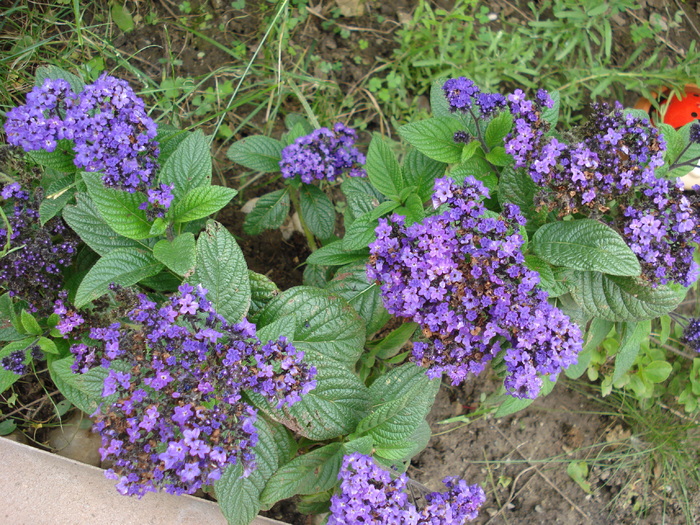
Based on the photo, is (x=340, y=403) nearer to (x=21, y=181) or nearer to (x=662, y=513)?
(x=21, y=181)

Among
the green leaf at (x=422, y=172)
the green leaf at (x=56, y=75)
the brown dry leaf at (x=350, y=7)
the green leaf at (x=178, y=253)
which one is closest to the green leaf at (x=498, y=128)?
the green leaf at (x=422, y=172)

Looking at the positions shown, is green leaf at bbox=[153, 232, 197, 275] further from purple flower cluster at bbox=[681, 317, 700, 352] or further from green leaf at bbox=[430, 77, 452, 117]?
purple flower cluster at bbox=[681, 317, 700, 352]

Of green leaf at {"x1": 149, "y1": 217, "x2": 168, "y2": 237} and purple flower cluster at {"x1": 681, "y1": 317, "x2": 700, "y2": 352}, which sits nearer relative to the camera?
green leaf at {"x1": 149, "y1": 217, "x2": 168, "y2": 237}

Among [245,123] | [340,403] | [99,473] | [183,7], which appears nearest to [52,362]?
[99,473]

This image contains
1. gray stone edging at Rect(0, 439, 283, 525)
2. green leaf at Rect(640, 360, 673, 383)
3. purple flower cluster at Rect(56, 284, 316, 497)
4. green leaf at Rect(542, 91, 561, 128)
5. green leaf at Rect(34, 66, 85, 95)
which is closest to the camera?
purple flower cluster at Rect(56, 284, 316, 497)

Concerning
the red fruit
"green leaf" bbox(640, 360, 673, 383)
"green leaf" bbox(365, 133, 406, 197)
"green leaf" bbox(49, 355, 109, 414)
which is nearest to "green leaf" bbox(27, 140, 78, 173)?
"green leaf" bbox(49, 355, 109, 414)

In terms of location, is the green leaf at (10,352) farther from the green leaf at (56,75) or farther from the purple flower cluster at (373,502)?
the purple flower cluster at (373,502)
